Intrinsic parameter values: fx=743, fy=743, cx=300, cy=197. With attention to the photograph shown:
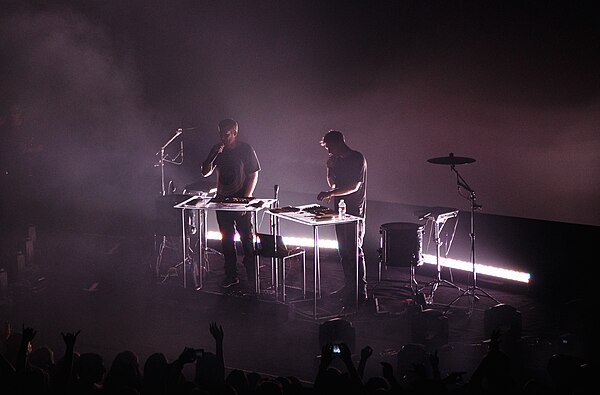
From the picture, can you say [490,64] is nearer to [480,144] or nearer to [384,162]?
[480,144]

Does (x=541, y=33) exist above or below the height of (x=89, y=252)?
above

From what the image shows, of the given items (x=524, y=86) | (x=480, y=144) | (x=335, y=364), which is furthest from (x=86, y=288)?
(x=524, y=86)

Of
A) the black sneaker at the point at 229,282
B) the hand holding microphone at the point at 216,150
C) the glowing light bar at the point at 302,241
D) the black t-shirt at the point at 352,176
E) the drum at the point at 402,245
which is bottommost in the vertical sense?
the black sneaker at the point at 229,282

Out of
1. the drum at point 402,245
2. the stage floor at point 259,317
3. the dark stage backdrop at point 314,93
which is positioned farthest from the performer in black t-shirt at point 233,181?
the dark stage backdrop at point 314,93

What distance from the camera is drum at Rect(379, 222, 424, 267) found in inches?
309

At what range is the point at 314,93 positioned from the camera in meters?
10.6

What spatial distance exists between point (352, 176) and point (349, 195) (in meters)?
0.20

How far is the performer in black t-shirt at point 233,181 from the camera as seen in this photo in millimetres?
8375

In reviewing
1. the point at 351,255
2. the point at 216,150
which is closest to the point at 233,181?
the point at 216,150

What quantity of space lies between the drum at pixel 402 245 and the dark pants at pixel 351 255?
29 centimetres

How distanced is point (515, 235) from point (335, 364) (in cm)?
374

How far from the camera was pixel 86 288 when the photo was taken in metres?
8.76

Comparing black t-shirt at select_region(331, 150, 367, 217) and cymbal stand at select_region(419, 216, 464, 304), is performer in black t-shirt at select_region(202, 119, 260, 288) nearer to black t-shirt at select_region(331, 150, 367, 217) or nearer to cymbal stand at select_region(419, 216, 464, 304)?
black t-shirt at select_region(331, 150, 367, 217)

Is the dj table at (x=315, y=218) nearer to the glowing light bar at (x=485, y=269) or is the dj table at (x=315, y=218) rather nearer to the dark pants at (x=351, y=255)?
the dark pants at (x=351, y=255)
